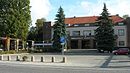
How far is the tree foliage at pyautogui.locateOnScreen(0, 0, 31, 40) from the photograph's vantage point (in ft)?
233

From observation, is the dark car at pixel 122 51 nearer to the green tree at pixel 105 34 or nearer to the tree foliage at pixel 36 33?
the green tree at pixel 105 34

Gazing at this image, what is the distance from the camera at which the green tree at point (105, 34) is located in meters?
73.6

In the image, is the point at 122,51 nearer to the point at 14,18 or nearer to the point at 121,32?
the point at 14,18

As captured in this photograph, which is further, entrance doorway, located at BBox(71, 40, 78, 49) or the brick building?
entrance doorway, located at BBox(71, 40, 78, 49)

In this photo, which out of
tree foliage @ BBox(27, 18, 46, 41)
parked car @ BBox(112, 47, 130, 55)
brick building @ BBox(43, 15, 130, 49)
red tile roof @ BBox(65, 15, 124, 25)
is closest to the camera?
parked car @ BBox(112, 47, 130, 55)

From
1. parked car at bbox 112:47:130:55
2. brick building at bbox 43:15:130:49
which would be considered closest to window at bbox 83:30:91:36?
brick building at bbox 43:15:130:49

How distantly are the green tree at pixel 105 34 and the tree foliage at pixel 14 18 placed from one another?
1646 cm

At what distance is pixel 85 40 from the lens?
99.8 meters

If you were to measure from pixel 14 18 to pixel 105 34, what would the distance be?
2005cm

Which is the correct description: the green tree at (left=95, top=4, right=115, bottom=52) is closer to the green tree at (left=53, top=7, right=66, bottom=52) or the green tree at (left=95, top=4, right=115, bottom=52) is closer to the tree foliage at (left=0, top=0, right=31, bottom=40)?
the green tree at (left=53, top=7, right=66, bottom=52)

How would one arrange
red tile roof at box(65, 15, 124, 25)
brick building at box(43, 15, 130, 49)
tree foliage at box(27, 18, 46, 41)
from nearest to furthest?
brick building at box(43, 15, 130, 49)
red tile roof at box(65, 15, 124, 25)
tree foliage at box(27, 18, 46, 41)

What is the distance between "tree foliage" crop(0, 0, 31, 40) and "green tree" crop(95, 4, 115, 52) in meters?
16.5

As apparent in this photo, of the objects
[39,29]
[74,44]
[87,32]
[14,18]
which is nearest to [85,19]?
[87,32]

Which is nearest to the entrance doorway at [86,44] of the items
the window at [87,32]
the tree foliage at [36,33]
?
the window at [87,32]
